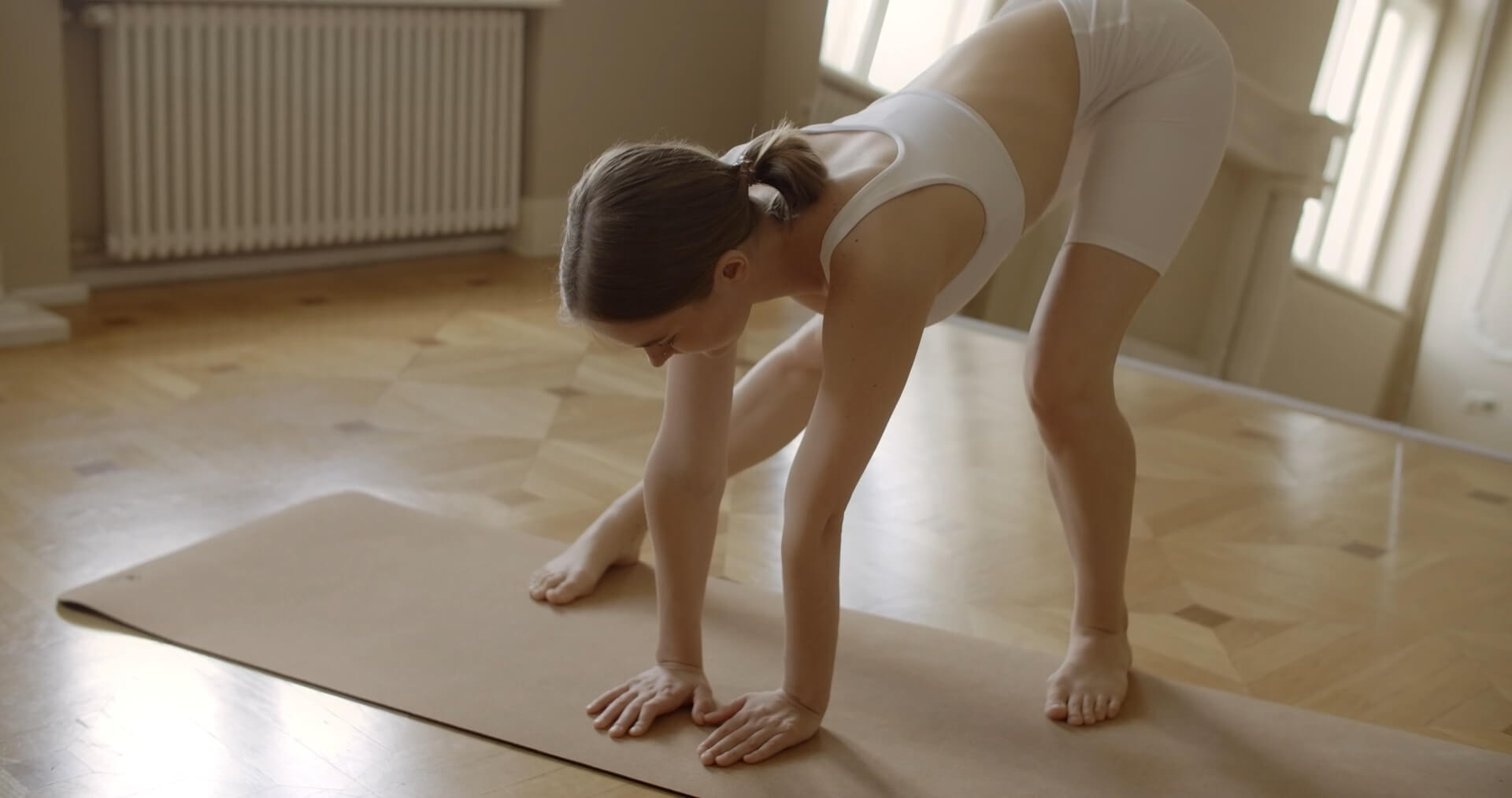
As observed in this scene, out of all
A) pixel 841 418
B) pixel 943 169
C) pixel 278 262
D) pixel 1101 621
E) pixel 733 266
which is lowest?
pixel 278 262

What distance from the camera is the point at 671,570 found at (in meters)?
1.69

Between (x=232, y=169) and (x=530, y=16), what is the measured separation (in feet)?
3.50

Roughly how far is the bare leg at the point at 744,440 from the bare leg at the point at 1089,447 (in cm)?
31

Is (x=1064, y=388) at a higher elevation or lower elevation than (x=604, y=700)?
higher

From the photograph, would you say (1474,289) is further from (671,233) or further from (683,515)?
(671,233)

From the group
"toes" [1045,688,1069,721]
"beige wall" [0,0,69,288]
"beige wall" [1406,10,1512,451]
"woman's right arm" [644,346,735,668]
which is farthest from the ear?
"beige wall" [0,0,69,288]

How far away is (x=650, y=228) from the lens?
133 cm

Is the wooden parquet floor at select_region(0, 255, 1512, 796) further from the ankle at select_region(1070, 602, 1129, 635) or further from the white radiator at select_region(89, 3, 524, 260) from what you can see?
the white radiator at select_region(89, 3, 524, 260)

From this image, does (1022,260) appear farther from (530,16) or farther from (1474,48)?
(530,16)

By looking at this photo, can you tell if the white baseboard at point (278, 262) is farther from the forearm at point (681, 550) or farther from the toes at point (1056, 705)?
the toes at point (1056, 705)

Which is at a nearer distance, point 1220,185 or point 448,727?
point 448,727

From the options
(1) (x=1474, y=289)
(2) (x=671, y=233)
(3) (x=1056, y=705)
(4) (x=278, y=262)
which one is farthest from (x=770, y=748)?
(4) (x=278, y=262)

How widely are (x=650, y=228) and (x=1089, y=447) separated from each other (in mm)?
685

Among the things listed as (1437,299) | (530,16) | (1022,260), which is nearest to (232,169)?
(530,16)
